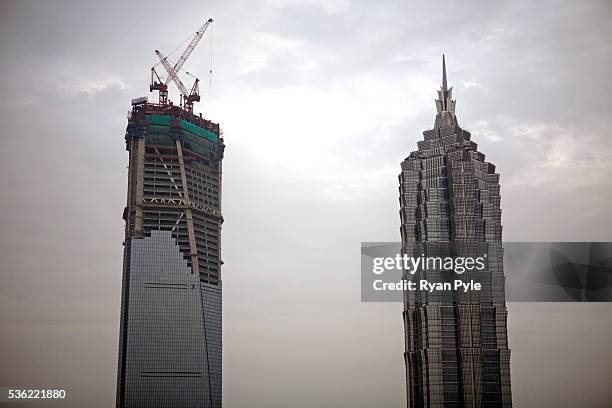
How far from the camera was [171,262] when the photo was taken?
119 meters

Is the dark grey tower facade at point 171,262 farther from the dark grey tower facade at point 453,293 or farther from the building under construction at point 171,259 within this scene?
the dark grey tower facade at point 453,293

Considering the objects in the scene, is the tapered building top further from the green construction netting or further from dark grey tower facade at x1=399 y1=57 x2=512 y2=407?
the green construction netting

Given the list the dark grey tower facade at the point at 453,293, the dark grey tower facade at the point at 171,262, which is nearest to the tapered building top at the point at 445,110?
the dark grey tower facade at the point at 453,293

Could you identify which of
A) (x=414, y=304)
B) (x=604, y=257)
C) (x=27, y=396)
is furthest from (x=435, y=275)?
(x=27, y=396)

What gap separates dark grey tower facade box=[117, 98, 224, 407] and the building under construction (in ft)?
0.43

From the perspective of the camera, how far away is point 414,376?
11350 cm

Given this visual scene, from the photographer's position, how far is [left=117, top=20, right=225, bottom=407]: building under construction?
112062 millimetres

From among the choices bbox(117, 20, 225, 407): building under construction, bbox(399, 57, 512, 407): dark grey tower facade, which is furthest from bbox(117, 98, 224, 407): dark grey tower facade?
bbox(399, 57, 512, 407): dark grey tower facade

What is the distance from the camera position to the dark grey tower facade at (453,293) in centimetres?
11125

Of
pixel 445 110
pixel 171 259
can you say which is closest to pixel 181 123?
pixel 171 259

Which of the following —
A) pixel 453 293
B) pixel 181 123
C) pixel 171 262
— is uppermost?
pixel 181 123

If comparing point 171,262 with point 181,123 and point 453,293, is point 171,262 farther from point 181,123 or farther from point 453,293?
point 453,293

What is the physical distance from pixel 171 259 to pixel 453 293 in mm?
38042

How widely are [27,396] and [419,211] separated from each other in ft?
214
